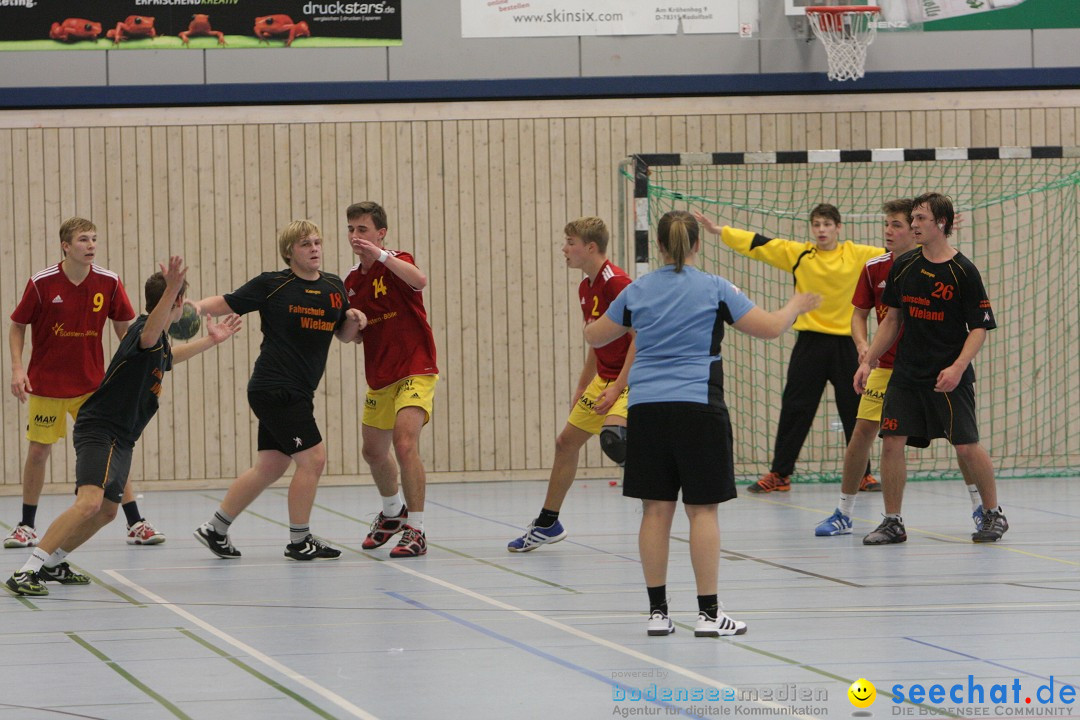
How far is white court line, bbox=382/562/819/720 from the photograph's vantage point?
15.0 feet

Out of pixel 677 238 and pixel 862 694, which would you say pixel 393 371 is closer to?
pixel 677 238

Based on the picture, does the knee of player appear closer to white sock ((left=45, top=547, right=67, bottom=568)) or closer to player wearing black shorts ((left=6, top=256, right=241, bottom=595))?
player wearing black shorts ((left=6, top=256, right=241, bottom=595))

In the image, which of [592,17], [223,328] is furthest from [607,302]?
[592,17]

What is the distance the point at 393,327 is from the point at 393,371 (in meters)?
0.26

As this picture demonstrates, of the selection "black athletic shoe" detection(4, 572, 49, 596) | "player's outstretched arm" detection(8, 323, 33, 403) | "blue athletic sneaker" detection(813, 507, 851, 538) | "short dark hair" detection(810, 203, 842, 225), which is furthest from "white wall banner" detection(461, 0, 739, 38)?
"black athletic shoe" detection(4, 572, 49, 596)

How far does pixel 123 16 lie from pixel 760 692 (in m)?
10.2

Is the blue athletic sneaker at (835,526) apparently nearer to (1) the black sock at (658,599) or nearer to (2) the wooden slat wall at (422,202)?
(1) the black sock at (658,599)

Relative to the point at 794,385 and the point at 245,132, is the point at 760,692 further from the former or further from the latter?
the point at 245,132

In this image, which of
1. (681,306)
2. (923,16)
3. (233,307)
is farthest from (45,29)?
(681,306)

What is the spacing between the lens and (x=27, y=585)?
22.2 feet

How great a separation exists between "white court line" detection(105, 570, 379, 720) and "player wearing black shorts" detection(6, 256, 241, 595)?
1.44 feet

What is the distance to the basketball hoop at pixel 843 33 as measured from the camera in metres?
12.9

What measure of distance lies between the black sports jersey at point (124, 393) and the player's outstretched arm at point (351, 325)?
1233 mm

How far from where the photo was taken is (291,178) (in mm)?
13055
